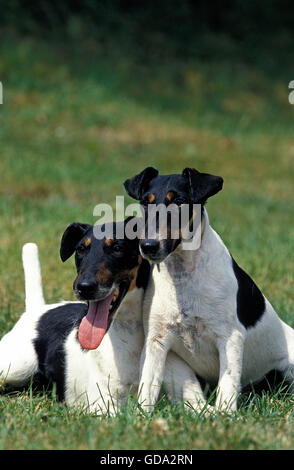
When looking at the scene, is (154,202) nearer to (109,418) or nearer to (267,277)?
(109,418)

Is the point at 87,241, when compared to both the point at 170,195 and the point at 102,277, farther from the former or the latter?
the point at 170,195

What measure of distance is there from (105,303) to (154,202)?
608 mm

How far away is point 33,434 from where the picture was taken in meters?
3.40

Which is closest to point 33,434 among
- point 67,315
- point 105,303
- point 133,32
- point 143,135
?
point 105,303

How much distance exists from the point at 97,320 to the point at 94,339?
105 mm

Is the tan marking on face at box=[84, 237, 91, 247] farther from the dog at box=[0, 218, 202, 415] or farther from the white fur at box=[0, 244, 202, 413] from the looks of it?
the white fur at box=[0, 244, 202, 413]

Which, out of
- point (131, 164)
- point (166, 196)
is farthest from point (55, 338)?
point (131, 164)

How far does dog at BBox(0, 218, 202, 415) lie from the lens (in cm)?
395

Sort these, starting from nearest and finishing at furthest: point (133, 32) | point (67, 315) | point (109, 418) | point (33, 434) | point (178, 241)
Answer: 1. point (33, 434)
2. point (109, 418)
3. point (178, 241)
4. point (67, 315)
5. point (133, 32)

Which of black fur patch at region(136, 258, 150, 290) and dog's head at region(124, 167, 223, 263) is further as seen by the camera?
black fur patch at region(136, 258, 150, 290)

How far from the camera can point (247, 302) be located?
4281 mm

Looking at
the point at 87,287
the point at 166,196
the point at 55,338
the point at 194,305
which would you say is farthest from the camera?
the point at 55,338

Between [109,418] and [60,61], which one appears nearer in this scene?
[109,418]

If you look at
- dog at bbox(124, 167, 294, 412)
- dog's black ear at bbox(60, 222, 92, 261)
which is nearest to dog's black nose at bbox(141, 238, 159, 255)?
dog at bbox(124, 167, 294, 412)
